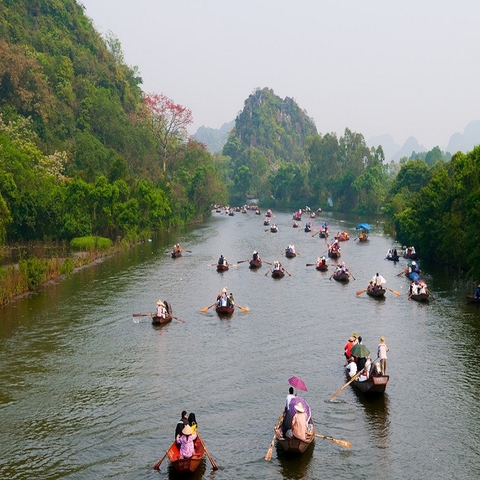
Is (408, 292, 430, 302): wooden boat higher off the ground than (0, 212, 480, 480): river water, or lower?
higher

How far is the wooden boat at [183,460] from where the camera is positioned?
1945 centimetres

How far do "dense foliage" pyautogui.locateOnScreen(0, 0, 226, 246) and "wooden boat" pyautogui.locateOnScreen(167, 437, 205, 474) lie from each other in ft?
103

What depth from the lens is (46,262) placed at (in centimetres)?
4847

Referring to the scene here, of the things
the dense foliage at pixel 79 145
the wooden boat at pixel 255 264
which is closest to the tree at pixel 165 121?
the dense foliage at pixel 79 145

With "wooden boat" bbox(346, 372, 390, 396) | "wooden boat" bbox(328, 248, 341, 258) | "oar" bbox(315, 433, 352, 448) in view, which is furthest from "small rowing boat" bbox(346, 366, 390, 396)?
"wooden boat" bbox(328, 248, 341, 258)

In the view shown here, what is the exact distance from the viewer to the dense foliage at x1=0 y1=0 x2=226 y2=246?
61875mm

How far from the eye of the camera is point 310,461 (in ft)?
68.3

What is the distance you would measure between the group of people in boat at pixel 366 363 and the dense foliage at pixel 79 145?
94.7 ft

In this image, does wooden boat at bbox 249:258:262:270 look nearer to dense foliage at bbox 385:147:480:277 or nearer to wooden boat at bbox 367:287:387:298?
wooden boat at bbox 367:287:387:298

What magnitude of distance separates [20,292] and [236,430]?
25014 millimetres

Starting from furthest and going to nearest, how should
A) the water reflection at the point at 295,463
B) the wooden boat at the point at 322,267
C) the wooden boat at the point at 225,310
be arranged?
the wooden boat at the point at 322,267
the wooden boat at the point at 225,310
the water reflection at the point at 295,463

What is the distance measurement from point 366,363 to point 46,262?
29.7 m

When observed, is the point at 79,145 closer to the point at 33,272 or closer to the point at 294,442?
the point at 33,272

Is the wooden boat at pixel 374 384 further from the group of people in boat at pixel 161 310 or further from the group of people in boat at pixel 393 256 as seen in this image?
the group of people in boat at pixel 393 256
